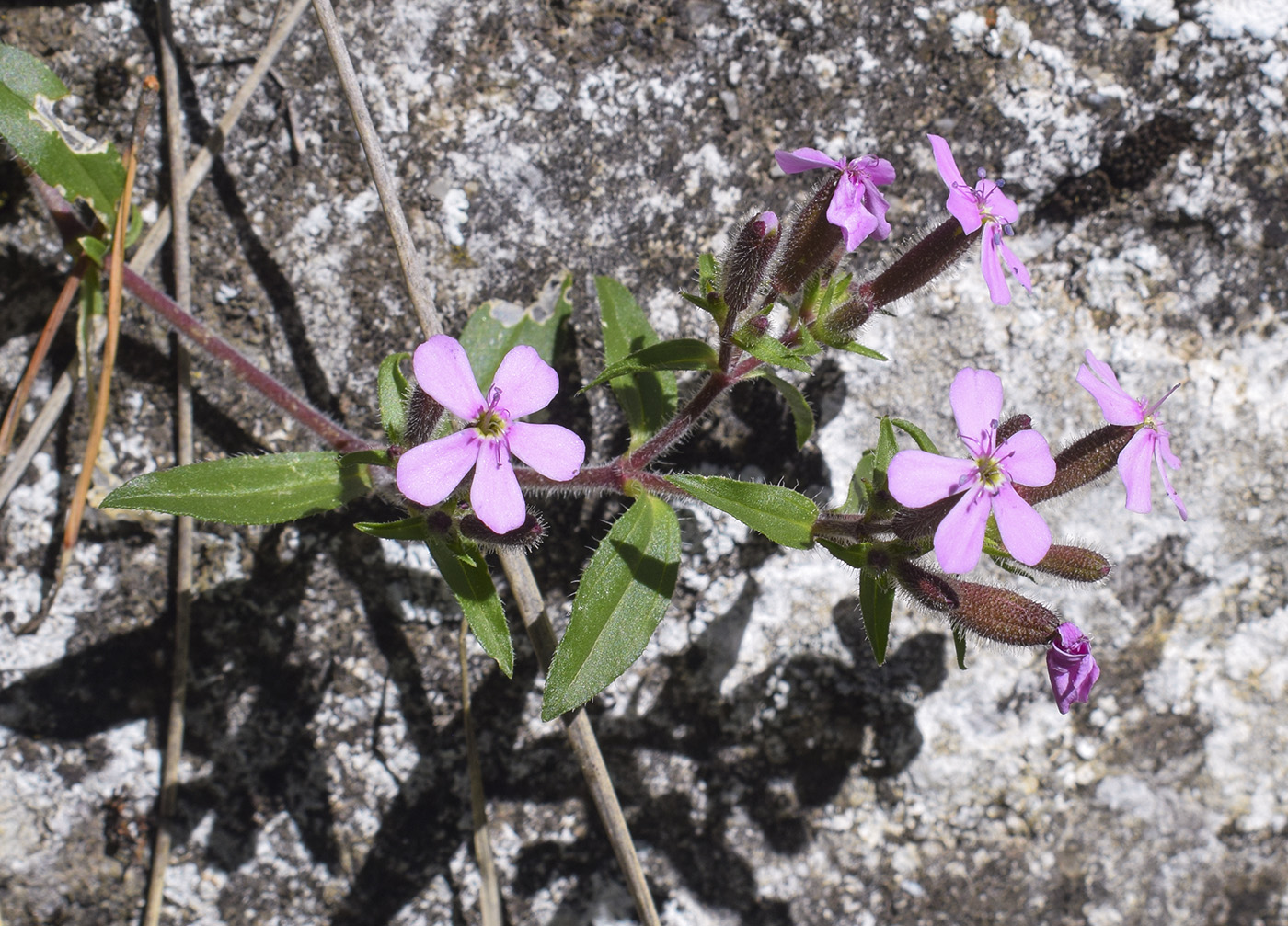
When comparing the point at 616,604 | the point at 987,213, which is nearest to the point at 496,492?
the point at 616,604

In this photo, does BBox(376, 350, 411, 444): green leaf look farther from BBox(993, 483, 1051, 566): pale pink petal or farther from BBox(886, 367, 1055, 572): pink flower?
BBox(993, 483, 1051, 566): pale pink petal

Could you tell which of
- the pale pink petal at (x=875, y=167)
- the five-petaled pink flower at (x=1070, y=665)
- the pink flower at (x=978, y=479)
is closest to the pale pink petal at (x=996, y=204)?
the pale pink petal at (x=875, y=167)

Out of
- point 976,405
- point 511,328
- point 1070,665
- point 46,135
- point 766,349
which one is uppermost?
point 46,135

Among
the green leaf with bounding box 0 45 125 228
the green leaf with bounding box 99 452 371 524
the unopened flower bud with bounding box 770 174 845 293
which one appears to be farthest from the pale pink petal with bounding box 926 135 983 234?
the green leaf with bounding box 0 45 125 228

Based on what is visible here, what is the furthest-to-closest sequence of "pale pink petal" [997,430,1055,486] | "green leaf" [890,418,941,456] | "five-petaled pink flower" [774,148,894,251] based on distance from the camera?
"green leaf" [890,418,941,456]
"five-petaled pink flower" [774,148,894,251]
"pale pink petal" [997,430,1055,486]

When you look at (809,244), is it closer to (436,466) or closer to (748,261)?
(748,261)

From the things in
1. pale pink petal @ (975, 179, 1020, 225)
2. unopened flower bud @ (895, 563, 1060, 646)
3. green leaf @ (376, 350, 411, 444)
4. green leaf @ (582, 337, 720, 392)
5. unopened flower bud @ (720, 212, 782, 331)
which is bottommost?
unopened flower bud @ (895, 563, 1060, 646)

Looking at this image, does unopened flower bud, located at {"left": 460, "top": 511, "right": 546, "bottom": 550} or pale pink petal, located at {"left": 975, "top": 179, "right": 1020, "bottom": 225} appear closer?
unopened flower bud, located at {"left": 460, "top": 511, "right": 546, "bottom": 550}
